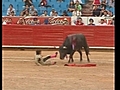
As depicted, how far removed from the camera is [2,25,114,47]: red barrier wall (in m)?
12.6

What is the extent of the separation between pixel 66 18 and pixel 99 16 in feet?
4.19

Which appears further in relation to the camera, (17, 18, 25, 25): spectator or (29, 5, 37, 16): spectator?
(29, 5, 37, 16): spectator

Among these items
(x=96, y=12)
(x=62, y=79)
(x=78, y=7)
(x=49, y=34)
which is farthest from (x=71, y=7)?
(x=62, y=79)

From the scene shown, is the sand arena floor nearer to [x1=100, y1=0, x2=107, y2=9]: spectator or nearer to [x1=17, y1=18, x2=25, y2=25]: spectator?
[x1=17, y1=18, x2=25, y2=25]: spectator

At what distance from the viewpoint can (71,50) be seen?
27.1 feet

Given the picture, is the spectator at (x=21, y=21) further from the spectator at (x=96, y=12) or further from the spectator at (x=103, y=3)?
the spectator at (x=103, y=3)

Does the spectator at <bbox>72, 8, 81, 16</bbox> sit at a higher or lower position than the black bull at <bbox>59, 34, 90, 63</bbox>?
higher

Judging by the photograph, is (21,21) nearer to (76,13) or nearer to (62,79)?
(76,13)

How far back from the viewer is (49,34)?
12.9 metres

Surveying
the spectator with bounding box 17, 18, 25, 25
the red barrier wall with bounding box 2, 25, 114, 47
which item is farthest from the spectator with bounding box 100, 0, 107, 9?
A: the spectator with bounding box 17, 18, 25, 25

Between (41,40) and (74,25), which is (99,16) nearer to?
(74,25)

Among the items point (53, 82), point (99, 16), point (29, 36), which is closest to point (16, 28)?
point (29, 36)

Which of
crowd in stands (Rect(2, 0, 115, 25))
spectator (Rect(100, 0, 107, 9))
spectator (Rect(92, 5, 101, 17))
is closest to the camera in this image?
crowd in stands (Rect(2, 0, 115, 25))

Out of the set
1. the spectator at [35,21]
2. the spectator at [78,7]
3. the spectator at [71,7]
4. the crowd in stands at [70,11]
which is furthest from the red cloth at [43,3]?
the spectator at [35,21]
